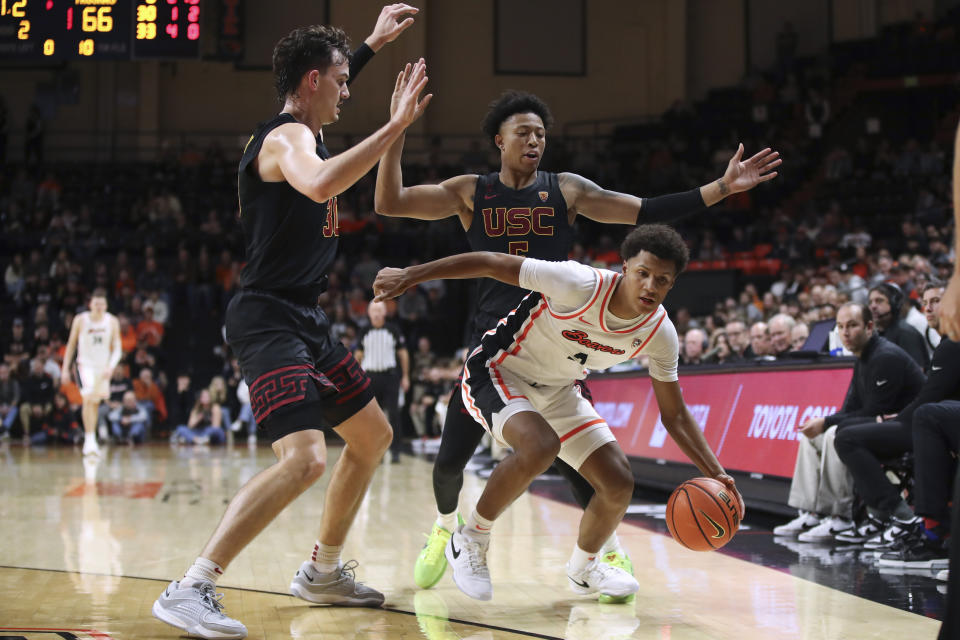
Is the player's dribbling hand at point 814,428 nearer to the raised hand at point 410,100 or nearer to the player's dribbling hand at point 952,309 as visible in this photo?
the raised hand at point 410,100

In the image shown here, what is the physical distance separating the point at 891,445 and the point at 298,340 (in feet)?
11.3

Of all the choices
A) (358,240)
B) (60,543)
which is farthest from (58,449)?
(60,543)

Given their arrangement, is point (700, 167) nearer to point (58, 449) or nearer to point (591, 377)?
point (591, 377)

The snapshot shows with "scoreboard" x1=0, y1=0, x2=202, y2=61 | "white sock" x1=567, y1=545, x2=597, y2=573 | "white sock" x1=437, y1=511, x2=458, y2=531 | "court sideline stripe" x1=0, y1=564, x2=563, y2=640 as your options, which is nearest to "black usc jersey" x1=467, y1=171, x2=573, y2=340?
"white sock" x1=437, y1=511, x2=458, y2=531

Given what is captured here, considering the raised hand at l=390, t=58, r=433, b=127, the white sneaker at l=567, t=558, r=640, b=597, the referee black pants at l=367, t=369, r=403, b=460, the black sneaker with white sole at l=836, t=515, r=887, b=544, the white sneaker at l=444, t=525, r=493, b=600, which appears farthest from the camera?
the referee black pants at l=367, t=369, r=403, b=460

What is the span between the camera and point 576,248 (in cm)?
1914

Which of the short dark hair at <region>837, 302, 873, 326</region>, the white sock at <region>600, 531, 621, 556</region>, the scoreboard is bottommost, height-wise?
the white sock at <region>600, 531, 621, 556</region>

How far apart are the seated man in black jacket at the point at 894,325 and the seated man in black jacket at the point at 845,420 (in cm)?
45

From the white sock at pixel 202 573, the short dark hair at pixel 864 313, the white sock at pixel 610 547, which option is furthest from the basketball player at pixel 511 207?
the short dark hair at pixel 864 313

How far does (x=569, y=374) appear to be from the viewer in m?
4.50

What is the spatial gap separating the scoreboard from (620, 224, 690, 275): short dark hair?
10174 mm

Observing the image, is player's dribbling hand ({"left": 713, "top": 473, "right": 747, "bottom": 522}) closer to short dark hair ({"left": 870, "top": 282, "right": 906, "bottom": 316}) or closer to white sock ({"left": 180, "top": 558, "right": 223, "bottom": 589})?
white sock ({"left": 180, "top": 558, "right": 223, "bottom": 589})

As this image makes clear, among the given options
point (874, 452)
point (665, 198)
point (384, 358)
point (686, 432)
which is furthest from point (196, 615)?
point (384, 358)

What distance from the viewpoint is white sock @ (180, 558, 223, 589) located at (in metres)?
3.68
